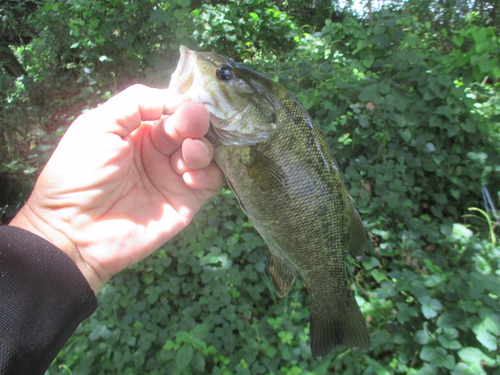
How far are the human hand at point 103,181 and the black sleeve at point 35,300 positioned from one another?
3.8 inches

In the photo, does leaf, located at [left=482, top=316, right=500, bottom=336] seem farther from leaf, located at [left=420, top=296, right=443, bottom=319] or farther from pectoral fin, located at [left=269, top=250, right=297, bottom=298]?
pectoral fin, located at [left=269, top=250, right=297, bottom=298]

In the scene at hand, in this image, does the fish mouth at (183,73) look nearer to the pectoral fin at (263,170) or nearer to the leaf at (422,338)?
the pectoral fin at (263,170)

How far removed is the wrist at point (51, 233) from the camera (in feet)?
Answer: 4.00

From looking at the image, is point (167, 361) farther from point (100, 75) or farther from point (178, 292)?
point (100, 75)

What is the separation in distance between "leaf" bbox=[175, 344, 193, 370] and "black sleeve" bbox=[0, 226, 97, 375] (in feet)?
3.04

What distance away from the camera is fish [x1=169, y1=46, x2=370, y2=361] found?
1.30 metres

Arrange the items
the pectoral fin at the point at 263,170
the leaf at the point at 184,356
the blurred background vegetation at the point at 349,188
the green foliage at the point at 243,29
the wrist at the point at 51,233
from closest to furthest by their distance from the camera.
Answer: the wrist at the point at 51,233, the pectoral fin at the point at 263,170, the leaf at the point at 184,356, the blurred background vegetation at the point at 349,188, the green foliage at the point at 243,29

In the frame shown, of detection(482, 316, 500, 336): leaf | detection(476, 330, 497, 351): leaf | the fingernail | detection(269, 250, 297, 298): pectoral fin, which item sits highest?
the fingernail

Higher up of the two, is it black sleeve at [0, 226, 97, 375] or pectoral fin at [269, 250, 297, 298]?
black sleeve at [0, 226, 97, 375]

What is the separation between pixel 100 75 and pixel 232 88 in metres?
3.16

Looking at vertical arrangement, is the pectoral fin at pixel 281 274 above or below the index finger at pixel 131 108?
below

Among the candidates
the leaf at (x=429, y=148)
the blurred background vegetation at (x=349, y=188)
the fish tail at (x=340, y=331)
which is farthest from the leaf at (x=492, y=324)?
the leaf at (x=429, y=148)

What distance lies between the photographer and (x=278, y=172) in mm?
1327

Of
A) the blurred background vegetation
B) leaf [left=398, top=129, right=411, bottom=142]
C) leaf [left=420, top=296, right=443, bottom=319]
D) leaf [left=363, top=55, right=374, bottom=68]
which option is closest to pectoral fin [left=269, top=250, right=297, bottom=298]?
the blurred background vegetation
